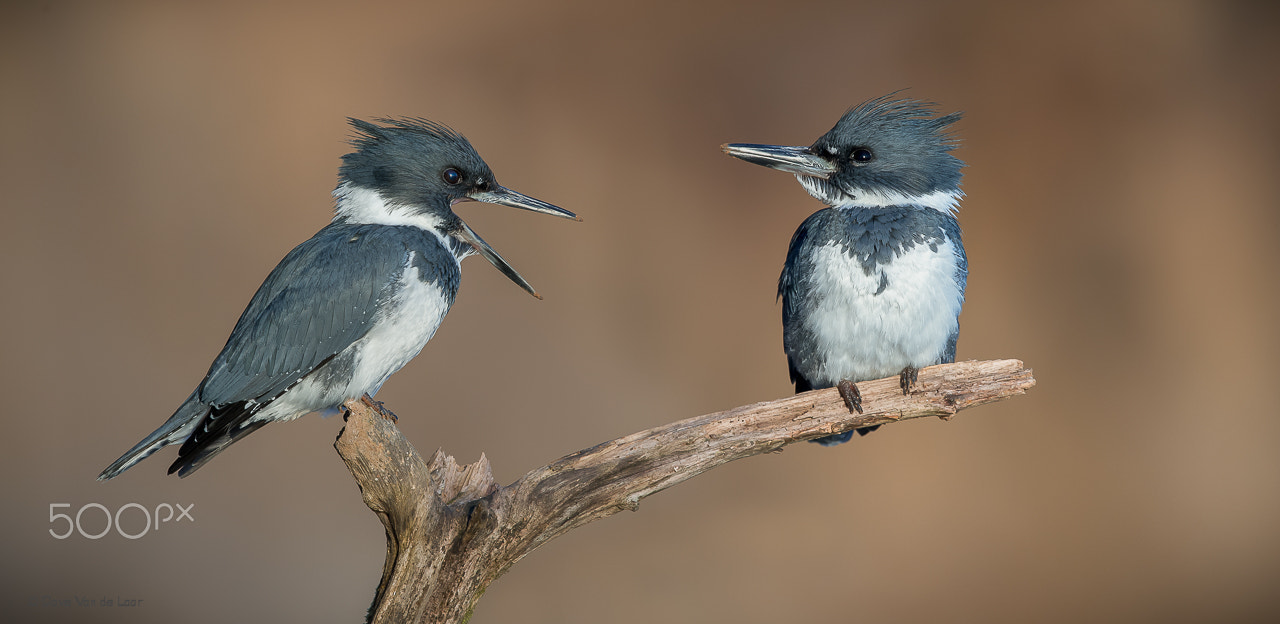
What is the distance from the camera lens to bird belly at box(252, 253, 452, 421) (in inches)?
77.9

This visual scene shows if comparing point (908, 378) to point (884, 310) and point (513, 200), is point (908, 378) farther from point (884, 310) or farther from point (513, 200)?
point (513, 200)

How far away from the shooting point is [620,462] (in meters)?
2.00

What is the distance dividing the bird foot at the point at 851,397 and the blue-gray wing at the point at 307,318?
0.97m

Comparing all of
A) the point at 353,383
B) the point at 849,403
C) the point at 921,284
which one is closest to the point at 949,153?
the point at 921,284

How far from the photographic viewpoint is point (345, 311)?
1975 mm

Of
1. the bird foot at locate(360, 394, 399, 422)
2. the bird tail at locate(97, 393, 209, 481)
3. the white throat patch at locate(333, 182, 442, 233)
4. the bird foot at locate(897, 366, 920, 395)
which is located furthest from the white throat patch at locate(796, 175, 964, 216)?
the bird tail at locate(97, 393, 209, 481)

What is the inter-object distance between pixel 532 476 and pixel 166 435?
2.44 ft

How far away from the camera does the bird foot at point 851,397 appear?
6.84 ft

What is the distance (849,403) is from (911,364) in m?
0.16

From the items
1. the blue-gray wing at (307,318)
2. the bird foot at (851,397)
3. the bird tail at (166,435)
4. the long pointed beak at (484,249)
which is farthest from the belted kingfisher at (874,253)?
the bird tail at (166,435)

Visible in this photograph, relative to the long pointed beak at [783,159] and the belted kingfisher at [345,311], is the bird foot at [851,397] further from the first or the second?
the belted kingfisher at [345,311]

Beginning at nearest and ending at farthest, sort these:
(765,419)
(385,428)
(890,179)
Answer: (385,428) → (765,419) → (890,179)

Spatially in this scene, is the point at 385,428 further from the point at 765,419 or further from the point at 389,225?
the point at 765,419

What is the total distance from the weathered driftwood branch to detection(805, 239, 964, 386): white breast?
0.06 metres
